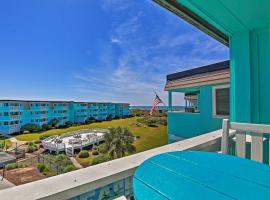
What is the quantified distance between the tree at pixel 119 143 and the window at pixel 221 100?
12.5 m

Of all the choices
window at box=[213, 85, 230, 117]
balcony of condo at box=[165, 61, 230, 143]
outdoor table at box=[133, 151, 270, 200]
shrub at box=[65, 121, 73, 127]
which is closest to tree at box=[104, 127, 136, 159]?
balcony of condo at box=[165, 61, 230, 143]

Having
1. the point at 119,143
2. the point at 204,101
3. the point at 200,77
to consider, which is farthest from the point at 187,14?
the point at 119,143

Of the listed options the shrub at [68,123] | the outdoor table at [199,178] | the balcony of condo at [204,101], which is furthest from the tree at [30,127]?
the outdoor table at [199,178]

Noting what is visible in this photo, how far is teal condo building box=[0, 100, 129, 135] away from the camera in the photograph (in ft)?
93.0

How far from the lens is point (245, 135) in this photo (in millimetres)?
1421

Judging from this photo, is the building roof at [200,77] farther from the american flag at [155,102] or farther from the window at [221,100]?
the american flag at [155,102]

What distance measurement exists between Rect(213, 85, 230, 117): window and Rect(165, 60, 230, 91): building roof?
0.22m

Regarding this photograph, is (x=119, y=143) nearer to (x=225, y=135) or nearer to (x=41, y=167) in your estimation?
(x=41, y=167)

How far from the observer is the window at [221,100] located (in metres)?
4.95

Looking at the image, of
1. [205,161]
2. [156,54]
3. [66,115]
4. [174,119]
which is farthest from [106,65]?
[205,161]

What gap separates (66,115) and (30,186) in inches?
1509

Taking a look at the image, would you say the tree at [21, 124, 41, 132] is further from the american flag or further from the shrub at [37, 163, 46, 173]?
the american flag

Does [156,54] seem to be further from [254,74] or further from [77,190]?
[77,190]

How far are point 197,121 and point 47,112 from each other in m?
33.7
